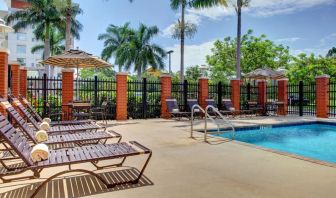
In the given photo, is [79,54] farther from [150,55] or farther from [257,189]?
[150,55]

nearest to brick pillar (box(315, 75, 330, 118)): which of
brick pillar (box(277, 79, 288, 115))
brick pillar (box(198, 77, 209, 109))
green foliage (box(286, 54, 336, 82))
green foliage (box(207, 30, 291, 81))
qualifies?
brick pillar (box(277, 79, 288, 115))

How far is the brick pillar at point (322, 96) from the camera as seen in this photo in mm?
14000

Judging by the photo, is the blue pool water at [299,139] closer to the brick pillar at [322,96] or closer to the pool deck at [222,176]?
the pool deck at [222,176]

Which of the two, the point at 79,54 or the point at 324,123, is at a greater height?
the point at 79,54

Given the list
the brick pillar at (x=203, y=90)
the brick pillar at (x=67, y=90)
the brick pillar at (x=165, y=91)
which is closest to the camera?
the brick pillar at (x=67, y=90)

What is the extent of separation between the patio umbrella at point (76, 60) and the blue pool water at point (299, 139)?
546 cm

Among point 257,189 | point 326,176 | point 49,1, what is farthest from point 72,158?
point 49,1

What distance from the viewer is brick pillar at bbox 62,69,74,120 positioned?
11305 millimetres

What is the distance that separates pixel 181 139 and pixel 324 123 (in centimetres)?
831

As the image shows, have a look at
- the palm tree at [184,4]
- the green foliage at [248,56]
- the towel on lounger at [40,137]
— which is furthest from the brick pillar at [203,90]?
the green foliage at [248,56]

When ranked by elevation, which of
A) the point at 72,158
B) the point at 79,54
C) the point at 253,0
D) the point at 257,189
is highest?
the point at 253,0

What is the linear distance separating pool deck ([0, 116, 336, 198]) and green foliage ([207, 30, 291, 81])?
26.8 m

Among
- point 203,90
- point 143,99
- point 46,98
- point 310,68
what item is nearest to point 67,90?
point 46,98

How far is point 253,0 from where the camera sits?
1945 cm
